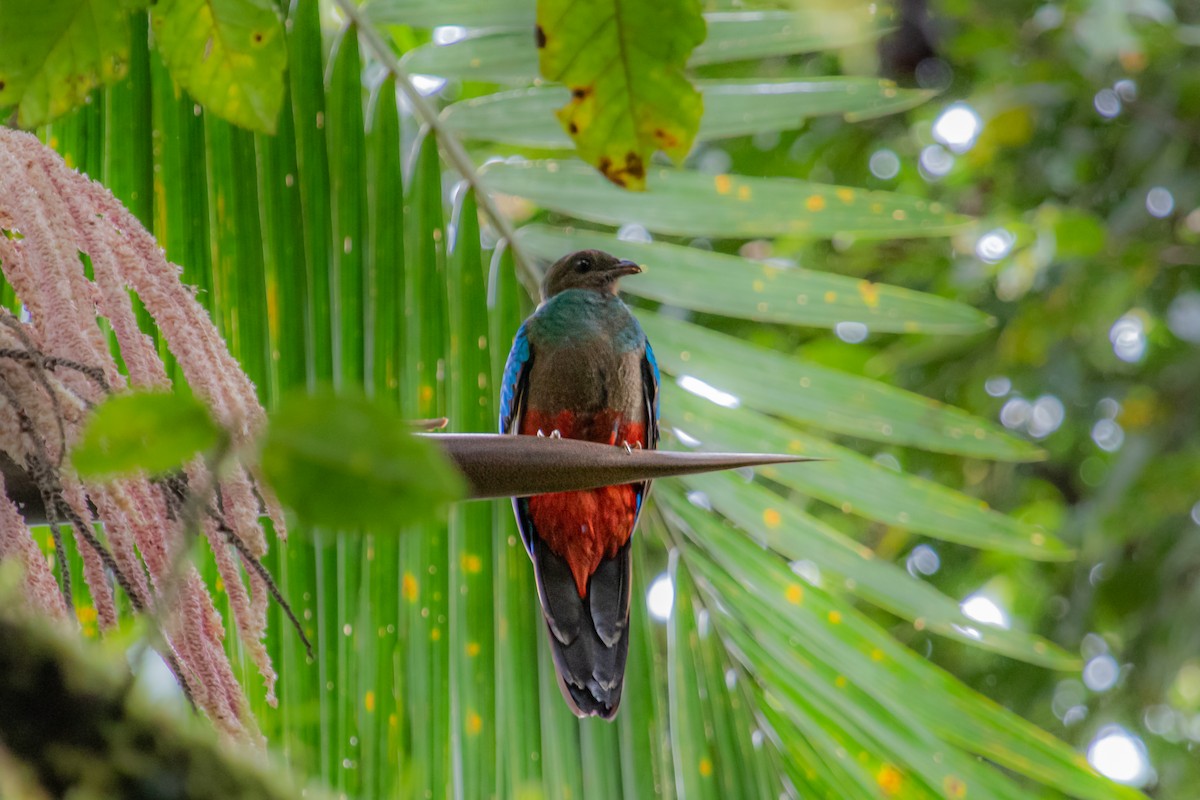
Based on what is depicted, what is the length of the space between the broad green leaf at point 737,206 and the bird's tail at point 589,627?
29.3 inches

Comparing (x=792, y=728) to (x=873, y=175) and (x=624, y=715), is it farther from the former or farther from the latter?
(x=873, y=175)

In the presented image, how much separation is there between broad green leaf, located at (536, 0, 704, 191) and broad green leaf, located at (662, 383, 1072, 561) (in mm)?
1009

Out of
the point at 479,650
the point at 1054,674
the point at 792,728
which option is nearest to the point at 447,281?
the point at 479,650

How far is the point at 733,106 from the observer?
270cm

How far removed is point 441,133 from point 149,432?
6.27ft

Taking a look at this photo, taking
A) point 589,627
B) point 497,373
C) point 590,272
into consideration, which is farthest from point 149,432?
point 590,272

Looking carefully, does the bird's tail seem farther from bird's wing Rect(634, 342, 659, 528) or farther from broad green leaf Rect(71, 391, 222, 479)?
broad green leaf Rect(71, 391, 222, 479)

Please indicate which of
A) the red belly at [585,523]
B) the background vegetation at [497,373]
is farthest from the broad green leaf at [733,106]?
the red belly at [585,523]

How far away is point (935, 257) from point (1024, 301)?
0.81 m

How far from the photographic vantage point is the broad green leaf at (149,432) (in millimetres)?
610

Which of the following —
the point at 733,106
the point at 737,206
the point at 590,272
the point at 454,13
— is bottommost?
the point at 590,272

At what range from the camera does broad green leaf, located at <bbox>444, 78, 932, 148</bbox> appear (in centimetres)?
253

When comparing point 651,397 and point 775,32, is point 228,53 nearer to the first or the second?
point 651,397

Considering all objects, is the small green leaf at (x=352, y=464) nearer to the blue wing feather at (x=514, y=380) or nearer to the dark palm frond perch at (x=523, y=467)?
the dark palm frond perch at (x=523, y=467)
